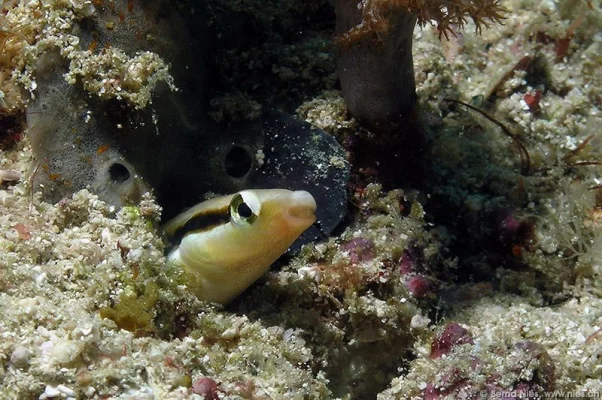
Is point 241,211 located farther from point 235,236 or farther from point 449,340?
point 449,340

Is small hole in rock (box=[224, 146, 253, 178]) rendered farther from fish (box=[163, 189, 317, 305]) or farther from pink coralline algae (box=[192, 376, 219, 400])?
pink coralline algae (box=[192, 376, 219, 400])

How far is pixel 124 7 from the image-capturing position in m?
3.05

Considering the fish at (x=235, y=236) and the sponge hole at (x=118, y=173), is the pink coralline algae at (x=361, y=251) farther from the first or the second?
the sponge hole at (x=118, y=173)

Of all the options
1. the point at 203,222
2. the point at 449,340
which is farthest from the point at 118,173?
the point at 449,340

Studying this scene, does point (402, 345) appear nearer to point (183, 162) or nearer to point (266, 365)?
point (266, 365)

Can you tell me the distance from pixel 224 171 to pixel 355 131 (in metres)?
0.99

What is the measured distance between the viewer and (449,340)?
9.77ft

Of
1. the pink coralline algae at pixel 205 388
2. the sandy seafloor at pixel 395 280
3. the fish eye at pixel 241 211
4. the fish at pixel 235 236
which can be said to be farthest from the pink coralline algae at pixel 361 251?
the pink coralline algae at pixel 205 388

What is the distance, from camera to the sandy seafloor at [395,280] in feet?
7.32

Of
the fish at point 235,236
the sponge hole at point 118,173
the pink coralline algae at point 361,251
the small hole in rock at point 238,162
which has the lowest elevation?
the pink coralline algae at point 361,251

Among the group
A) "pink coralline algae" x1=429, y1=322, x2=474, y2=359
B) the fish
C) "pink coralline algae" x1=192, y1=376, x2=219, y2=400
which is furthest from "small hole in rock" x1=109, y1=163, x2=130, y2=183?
"pink coralline algae" x1=429, y1=322, x2=474, y2=359

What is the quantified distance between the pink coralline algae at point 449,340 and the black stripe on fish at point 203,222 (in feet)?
4.63

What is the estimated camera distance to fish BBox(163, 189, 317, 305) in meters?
2.76

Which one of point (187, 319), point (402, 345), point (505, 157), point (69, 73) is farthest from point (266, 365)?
point (505, 157)
